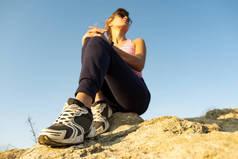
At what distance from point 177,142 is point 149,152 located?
0.17 m

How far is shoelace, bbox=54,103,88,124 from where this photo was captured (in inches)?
59.9

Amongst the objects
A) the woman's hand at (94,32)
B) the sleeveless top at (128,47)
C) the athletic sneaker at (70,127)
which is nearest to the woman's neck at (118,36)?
the sleeveless top at (128,47)

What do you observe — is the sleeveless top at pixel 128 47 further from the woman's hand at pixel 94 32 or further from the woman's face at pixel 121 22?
the woman's hand at pixel 94 32

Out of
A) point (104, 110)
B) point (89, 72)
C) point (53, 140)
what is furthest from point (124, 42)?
point (53, 140)

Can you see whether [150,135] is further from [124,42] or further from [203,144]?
[124,42]

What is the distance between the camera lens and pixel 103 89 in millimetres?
2527

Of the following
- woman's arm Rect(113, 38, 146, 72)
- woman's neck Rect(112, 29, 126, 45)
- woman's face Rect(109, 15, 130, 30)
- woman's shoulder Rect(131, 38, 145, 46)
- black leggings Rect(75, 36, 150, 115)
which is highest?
woman's face Rect(109, 15, 130, 30)

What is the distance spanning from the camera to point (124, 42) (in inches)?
128

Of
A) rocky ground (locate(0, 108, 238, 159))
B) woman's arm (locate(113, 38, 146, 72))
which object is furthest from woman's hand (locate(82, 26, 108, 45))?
rocky ground (locate(0, 108, 238, 159))

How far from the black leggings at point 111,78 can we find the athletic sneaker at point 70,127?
147 millimetres

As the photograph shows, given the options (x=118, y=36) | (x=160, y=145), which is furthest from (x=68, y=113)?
(x=118, y=36)

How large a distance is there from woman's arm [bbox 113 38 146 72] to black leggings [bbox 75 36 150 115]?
22 cm

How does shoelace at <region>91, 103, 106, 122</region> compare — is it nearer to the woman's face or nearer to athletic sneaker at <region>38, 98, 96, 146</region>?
athletic sneaker at <region>38, 98, 96, 146</region>

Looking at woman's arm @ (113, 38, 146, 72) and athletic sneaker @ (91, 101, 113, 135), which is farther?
woman's arm @ (113, 38, 146, 72)
